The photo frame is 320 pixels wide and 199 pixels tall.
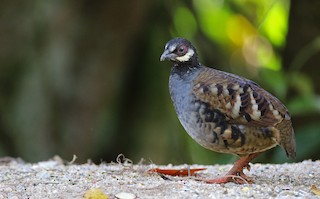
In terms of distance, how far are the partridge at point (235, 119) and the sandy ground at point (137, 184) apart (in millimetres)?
242

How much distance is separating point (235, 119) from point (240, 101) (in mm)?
122

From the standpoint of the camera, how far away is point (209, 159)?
31.4 feet

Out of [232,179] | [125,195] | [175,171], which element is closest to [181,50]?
[175,171]

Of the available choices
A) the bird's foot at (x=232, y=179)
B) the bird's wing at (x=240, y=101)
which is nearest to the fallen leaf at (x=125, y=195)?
the bird's foot at (x=232, y=179)

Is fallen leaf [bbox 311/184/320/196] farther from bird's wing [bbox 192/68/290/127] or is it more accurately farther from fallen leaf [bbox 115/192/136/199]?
fallen leaf [bbox 115/192/136/199]

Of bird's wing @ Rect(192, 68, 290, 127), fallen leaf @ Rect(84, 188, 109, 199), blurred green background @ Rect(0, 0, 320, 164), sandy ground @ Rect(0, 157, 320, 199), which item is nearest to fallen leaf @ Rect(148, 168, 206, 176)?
sandy ground @ Rect(0, 157, 320, 199)

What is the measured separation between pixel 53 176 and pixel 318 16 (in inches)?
180

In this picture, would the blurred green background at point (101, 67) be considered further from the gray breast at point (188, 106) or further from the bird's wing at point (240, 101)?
the bird's wing at point (240, 101)

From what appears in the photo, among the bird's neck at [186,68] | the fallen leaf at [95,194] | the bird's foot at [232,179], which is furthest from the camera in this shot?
the bird's neck at [186,68]

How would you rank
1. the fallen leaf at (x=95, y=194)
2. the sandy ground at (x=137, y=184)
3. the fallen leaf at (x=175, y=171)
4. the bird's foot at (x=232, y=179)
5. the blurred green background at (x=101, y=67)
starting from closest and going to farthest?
the fallen leaf at (x=95, y=194) < the sandy ground at (x=137, y=184) < the bird's foot at (x=232, y=179) < the fallen leaf at (x=175, y=171) < the blurred green background at (x=101, y=67)

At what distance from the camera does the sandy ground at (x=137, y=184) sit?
413cm

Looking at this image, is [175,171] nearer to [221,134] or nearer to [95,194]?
[221,134]

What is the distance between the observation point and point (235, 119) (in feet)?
15.0

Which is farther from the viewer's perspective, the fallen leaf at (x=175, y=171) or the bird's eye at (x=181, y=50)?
the bird's eye at (x=181, y=50)
